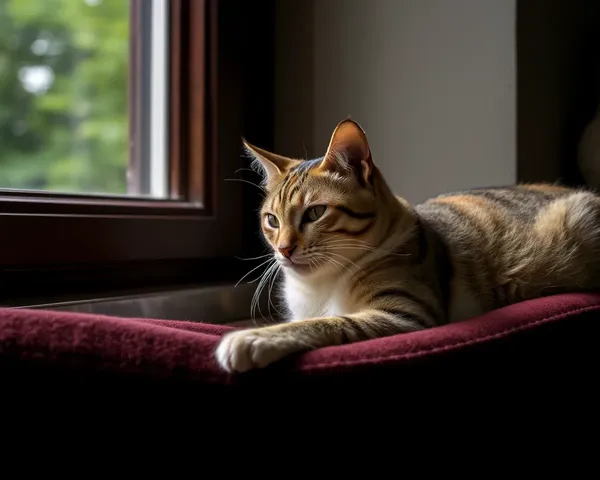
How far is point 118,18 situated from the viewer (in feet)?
4.12

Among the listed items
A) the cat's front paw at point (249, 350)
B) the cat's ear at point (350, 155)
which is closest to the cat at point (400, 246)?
the cat's ear at point (350, 155)

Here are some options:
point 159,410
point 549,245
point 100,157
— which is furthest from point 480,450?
point 100,157

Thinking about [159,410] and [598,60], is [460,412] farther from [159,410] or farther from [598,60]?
[598,60]

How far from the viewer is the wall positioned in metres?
1.27

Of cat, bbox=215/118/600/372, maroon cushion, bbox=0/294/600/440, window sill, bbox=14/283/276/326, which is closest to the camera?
maroon cushion, bbox=0/294/600/440

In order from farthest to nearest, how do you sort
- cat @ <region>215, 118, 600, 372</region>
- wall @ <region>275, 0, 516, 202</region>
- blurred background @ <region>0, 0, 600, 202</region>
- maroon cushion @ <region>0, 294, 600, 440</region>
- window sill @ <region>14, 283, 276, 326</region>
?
1. wall @ <region>275, 0, 516, 202</region>
2. blurred background @ <region>0, 0, 600, 202</region>
3. window sill @ <region>14, 283, 276, 326</region>
4. cat @ <region>215, 118, 600, 372</region>
5. maroon cushion @ <region>0, 294, 600, 440</region>

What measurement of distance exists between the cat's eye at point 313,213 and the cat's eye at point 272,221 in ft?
0.29

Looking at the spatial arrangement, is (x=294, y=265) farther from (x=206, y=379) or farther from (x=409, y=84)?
(x=409, y=84)

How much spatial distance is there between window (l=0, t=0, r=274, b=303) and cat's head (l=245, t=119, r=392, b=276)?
0.36m

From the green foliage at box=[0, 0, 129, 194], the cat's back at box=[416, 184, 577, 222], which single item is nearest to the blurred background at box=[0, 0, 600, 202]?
the green foliage at box=[0, 0, 129, 194]

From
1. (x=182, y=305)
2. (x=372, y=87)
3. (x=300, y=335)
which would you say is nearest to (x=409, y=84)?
(x=372, y=87)

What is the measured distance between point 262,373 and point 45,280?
25.9 inches

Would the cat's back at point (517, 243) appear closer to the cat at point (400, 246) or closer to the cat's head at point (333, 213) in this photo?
the cat at point (400, 246)

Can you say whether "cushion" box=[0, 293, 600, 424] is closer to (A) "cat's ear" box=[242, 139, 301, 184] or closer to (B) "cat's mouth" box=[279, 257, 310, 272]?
(B) "cat's mouth" box=[279, 257, 310, 272]
